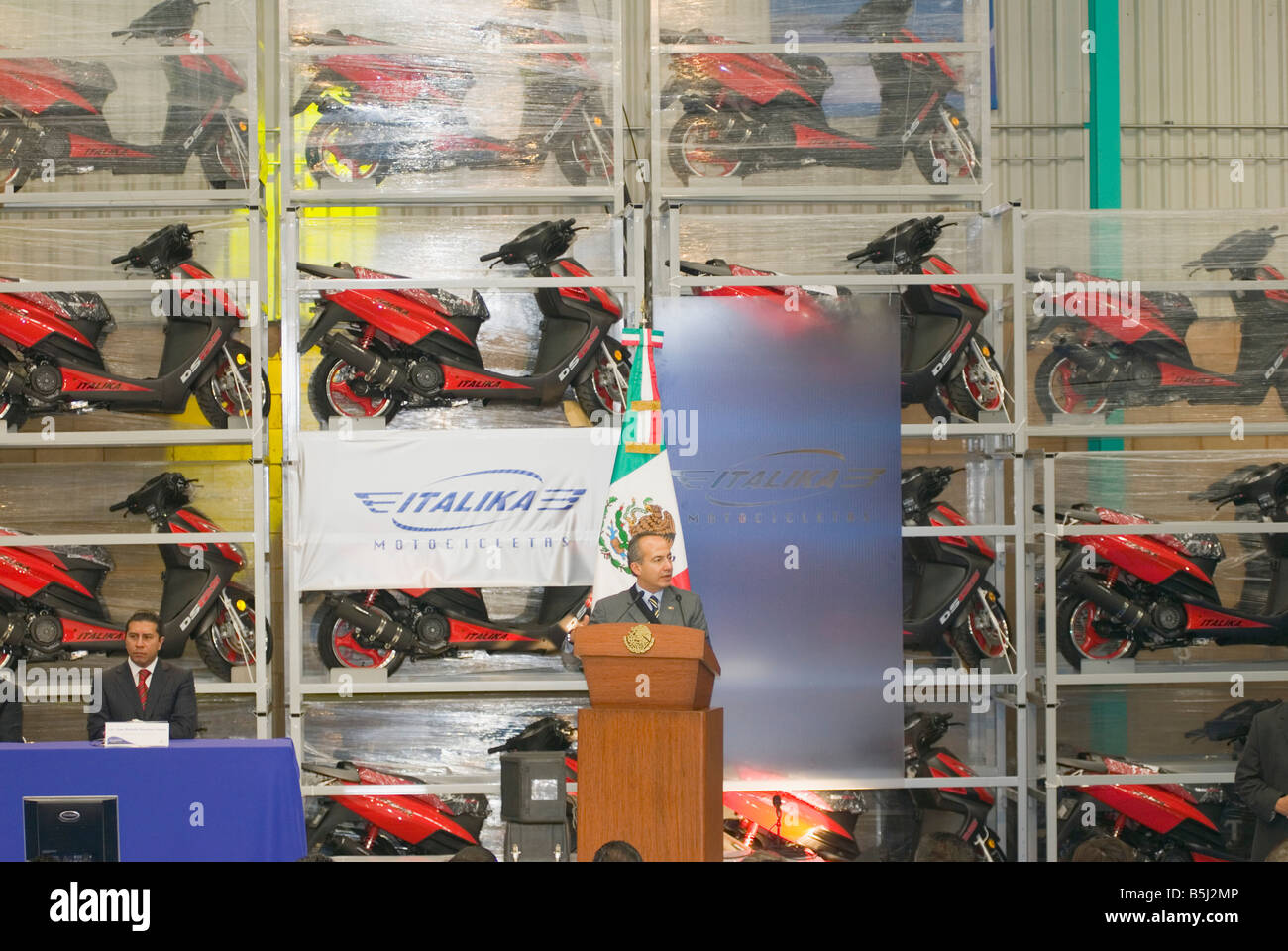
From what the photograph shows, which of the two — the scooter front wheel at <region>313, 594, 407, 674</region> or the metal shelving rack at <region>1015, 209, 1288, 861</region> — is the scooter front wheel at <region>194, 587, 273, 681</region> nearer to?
the scooter front wheel at <region>313, 594, 407, 674</region>

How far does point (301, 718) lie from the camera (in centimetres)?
603

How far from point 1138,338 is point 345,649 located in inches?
152

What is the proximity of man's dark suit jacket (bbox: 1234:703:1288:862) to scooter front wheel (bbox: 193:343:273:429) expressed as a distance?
4175mm

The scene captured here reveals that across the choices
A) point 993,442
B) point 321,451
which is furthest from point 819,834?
point 321,451

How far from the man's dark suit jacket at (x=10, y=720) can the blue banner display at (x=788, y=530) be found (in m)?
2.94

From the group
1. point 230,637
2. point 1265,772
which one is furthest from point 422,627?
point 1265,772

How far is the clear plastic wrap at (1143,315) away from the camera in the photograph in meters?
6.22

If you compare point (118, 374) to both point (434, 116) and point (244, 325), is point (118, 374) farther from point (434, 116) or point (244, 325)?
point (434, 116)

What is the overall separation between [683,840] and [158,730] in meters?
1.44

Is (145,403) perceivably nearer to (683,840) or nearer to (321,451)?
(321,451)

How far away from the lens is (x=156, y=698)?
488 cm

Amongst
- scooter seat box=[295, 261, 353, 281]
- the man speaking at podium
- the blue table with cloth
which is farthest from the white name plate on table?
scooter seat box=[295, 261, 353, 281]

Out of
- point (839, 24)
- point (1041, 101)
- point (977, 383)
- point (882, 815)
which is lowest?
point (882, 815)
